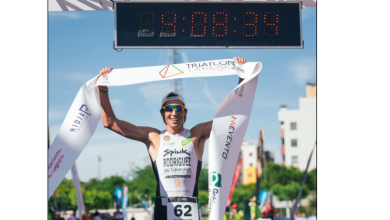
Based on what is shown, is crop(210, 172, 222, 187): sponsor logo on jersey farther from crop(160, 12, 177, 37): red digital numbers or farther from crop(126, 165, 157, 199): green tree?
crop(126, 165, 157, 199): green tree

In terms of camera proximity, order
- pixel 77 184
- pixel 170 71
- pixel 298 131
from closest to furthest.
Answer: pixel 170 71
pixel 77 184
pixel 298 131

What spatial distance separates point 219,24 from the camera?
6371 mm

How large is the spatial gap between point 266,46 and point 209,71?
122cm

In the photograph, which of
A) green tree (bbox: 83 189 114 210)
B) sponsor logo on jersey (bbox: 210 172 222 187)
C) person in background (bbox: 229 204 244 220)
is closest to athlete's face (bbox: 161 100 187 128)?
sponsor logo on jersey (bbox: 210 172 222 187)

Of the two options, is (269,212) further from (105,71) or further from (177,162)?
(105,71)

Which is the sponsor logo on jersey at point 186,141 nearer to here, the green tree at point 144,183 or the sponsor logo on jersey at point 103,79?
the sponsor logo on jersey at point 103,79

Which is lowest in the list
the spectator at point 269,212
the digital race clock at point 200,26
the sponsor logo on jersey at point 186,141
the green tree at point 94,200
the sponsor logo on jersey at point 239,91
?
the green tree at point 94,200

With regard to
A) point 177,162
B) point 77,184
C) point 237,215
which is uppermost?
point 177,162

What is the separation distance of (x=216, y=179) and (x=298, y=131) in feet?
218

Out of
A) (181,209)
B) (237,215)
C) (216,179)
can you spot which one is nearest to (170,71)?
(216,179)

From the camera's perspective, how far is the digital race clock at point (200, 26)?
6297 millimetres

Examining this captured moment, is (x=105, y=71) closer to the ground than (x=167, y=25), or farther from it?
closer to the ground

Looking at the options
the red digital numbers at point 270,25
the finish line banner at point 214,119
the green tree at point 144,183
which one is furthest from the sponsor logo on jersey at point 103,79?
the green tree at point 144,183

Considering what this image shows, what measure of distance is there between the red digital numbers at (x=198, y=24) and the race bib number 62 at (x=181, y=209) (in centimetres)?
251
